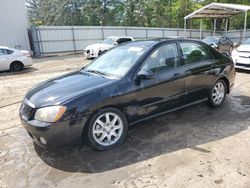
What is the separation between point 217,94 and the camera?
5.20 meters

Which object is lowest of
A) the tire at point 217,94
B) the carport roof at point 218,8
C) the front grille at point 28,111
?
the tire at point 217,94

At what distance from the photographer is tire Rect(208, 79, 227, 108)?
507 centimetres

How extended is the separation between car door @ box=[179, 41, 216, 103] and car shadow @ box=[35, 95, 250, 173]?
457mm

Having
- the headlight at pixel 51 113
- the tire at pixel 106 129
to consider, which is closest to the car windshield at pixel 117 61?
the tire at pixel 106 129

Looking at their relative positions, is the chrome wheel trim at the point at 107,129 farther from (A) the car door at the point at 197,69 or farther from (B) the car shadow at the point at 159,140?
(A) the car door at the point at 197,69

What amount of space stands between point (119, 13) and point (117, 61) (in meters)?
38.4

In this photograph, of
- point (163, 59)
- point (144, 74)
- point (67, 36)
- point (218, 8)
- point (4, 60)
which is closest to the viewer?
point (144, 74)

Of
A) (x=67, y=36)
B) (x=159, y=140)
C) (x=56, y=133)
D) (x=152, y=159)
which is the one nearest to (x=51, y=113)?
(x=56, y=133)

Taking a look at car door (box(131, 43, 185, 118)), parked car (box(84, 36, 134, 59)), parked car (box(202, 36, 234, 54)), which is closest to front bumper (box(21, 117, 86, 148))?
car door (box(131, 43, 185, 118))

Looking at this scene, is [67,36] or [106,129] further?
[67,36]

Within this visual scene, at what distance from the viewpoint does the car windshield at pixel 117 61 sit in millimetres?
3932

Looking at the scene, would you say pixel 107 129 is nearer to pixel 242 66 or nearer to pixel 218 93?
pixel 218 93

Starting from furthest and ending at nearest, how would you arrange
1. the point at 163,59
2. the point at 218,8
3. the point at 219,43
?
1. the point at 218,8
2. the point at 219,43
3. the point at 163,59

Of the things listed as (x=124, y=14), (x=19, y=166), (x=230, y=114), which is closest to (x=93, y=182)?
(x=19, y=166)
